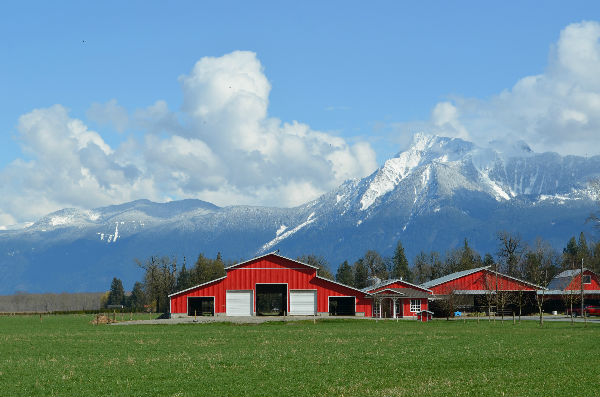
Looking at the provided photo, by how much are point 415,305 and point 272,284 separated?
1929 centimetres

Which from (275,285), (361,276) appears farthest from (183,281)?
(275,285)

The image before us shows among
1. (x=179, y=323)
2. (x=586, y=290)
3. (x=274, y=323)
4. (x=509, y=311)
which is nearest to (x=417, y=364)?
(x=274, y=323)

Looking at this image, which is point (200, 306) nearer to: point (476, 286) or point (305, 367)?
point (476, 286)

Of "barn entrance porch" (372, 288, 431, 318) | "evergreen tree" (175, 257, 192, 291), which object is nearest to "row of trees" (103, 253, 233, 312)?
"evergreen tree" (175, 257, 192, 291)

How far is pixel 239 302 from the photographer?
96.1 m

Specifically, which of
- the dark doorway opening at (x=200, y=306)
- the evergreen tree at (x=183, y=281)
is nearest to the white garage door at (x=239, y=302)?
the dark doorway opening at (x=200, y=306)

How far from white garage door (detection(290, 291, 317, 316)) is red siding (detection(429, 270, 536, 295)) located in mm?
21118

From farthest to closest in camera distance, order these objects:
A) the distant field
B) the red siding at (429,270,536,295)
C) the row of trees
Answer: the row of trees → the red siding at (429,270,536,295) → the distant field

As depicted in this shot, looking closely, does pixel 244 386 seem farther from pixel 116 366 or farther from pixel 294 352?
pixel 294 352

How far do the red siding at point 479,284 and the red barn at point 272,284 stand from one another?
1590 centimetres

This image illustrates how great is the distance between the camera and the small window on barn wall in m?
100

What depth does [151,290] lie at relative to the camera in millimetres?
159875

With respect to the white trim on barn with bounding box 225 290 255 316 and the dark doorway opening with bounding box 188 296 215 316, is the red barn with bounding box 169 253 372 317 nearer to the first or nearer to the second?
the white trim on barn with bounding box 225 290 255 316

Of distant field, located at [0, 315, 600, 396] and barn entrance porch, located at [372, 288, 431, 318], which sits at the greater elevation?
barn entrance porch, located at [372, 288, 431, 318]
